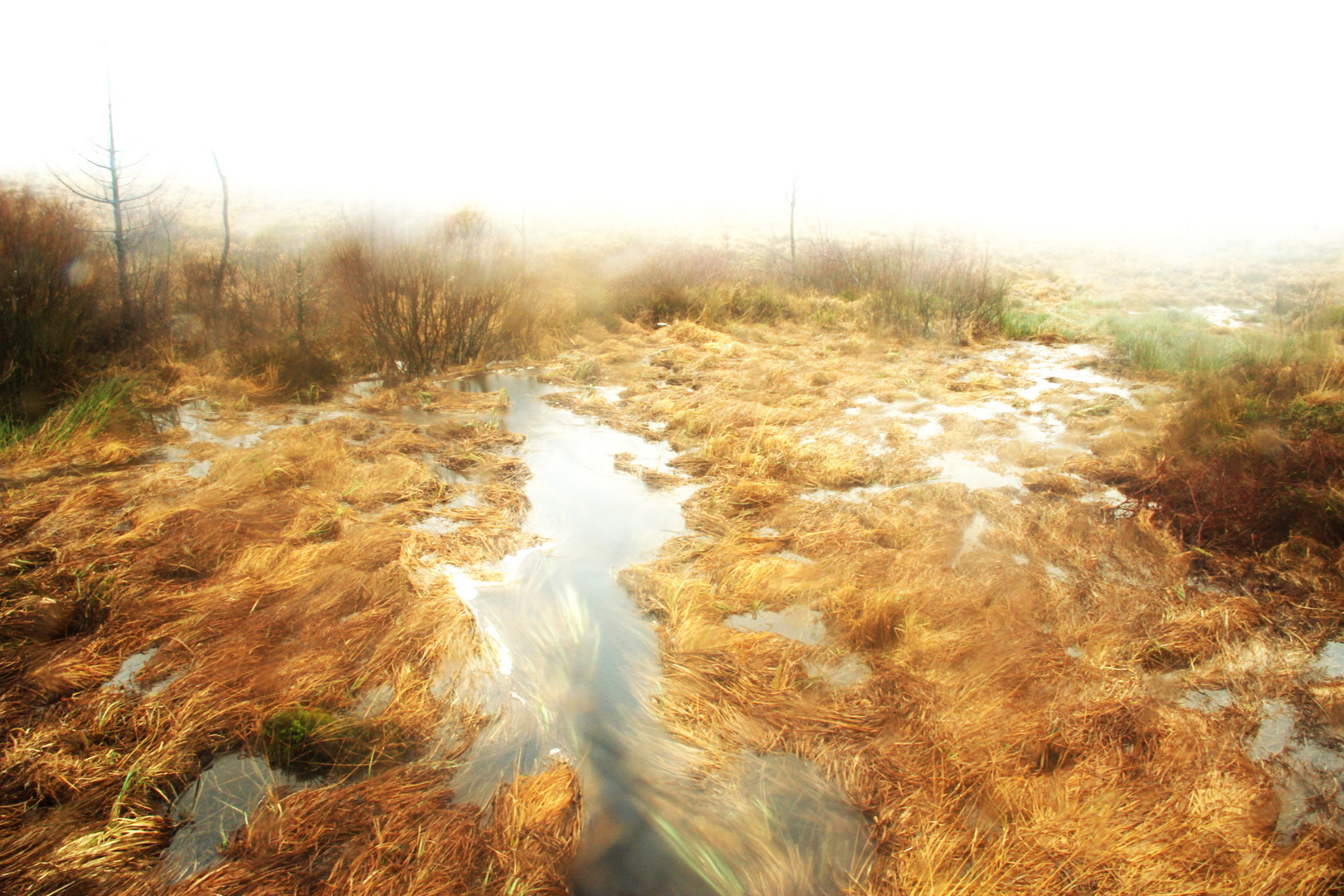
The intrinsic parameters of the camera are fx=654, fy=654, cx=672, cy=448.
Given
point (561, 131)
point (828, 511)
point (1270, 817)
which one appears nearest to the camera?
point (1270, 817)

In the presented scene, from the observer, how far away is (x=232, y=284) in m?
9.34

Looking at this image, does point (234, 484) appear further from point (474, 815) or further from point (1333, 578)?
point (1333, 578)

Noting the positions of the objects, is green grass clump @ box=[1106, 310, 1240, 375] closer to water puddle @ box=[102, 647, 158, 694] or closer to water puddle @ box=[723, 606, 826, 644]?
water puddle @ box=[723, 606, 826, 644]

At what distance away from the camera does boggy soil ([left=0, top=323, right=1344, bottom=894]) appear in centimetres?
210

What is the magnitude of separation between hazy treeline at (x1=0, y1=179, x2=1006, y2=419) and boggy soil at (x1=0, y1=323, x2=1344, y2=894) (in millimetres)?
1772

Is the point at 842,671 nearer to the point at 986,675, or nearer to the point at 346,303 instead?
the point at 986,675

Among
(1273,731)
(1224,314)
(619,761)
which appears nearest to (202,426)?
(619,761)

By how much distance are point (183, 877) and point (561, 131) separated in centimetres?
7494

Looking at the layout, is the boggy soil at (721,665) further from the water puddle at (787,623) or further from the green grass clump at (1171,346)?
the green grass clump at (1171,346)

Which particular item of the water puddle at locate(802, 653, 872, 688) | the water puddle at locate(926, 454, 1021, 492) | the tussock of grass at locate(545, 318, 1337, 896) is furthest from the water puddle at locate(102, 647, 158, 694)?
the water puddle at locate(926, 454, 1021, 492)

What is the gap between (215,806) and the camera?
2270 mm

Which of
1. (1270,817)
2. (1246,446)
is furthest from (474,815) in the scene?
(1246,446)

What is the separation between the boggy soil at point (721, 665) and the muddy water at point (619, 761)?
102 millimetres

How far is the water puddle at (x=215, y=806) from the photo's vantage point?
2.06 m
